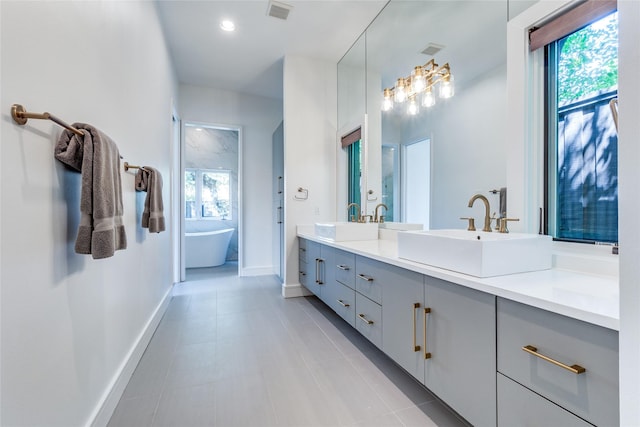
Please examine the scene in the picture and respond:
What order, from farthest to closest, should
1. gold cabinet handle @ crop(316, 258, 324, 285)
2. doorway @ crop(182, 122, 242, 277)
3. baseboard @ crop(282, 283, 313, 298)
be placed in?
doorway @ crop(182, 122, 242, 277), baseboard @ crop(282, 283, 313, 298), gold cabinet handle @ crop(316, 258, 324, 285)

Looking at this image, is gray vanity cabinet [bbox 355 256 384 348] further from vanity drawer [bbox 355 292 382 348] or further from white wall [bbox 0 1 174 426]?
white wall [bbox 0 1 174 426]

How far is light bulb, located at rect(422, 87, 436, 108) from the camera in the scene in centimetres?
199

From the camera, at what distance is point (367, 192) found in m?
2.87

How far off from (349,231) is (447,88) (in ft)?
4.25

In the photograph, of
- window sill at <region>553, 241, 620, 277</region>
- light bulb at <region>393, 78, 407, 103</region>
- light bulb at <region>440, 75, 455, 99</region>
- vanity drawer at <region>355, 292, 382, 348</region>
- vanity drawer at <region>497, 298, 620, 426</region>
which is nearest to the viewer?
vanity drawer at <region>497, 298, 620, 426</region>

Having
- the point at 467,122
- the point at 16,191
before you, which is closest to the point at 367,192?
the point at 467,122

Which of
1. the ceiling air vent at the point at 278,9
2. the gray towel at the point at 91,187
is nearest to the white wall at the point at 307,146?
the ceiling air vent at the point at 278,9

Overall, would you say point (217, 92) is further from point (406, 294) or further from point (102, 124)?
point (406, 294)

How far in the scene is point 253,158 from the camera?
444 centimetres

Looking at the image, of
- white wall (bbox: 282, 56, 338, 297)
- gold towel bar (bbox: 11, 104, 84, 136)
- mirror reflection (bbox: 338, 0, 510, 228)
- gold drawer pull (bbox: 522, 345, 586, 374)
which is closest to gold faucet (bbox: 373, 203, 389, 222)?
mirror reflection (bbox: 338, 0, 510, 228)

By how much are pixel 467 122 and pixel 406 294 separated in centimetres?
113

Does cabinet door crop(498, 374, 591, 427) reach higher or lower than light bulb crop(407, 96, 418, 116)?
lower

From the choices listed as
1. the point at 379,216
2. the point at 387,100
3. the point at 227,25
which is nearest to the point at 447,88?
the point at 387,100

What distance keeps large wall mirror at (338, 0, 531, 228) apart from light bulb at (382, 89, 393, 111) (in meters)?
0.04
